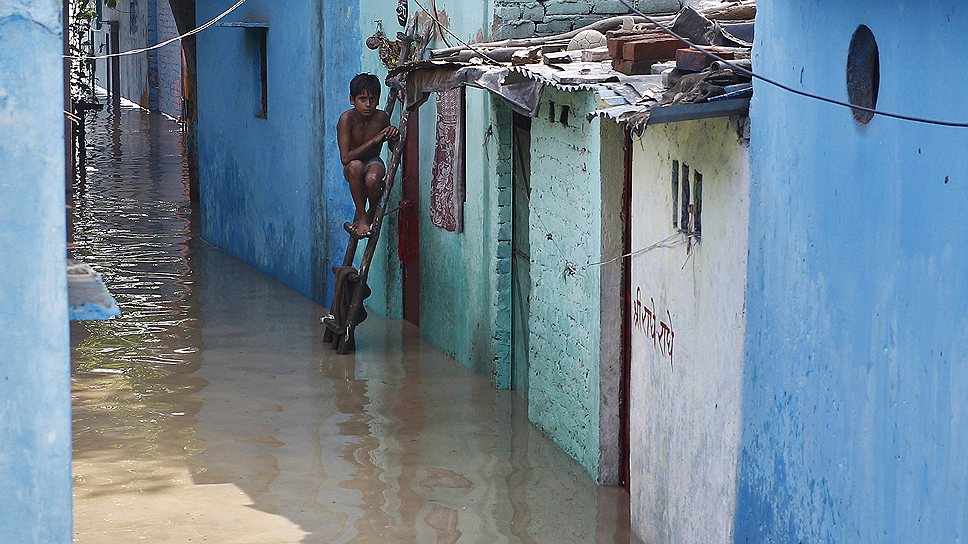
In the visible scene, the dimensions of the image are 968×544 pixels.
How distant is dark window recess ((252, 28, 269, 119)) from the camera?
14867mm

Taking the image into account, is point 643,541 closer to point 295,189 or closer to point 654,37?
point 654,37

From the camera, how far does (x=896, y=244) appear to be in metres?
4.51

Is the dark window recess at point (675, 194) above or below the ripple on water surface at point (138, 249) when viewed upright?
above

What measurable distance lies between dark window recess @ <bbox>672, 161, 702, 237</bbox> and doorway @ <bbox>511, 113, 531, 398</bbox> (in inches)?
127

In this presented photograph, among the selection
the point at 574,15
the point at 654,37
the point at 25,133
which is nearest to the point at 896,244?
the point at 25,133

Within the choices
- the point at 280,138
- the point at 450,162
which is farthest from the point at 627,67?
the point at 280,138

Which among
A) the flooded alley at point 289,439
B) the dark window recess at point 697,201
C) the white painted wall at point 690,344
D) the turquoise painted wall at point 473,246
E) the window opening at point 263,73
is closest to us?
the white painted wall at point 690,344

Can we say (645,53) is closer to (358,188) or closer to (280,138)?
(358,188)

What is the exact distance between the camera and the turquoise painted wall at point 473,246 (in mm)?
10234

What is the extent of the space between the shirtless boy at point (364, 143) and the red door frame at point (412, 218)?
792 mm

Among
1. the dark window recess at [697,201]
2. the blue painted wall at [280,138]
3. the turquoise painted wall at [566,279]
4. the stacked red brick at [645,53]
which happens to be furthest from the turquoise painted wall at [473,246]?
the dark window recess at [697,201]

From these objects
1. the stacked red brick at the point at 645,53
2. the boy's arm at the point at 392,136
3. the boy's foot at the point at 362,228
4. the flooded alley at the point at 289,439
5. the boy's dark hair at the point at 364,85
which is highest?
the stacked red brick at the point at 645,53

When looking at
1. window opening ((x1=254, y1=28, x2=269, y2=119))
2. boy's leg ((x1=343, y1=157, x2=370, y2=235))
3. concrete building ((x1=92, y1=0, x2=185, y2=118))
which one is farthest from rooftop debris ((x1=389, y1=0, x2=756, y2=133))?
concrete building ((x1=92, y1=0, x2=185, y2=118))

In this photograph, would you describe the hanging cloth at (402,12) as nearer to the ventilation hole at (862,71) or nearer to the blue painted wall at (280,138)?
the blue painted wall at (280,138)
